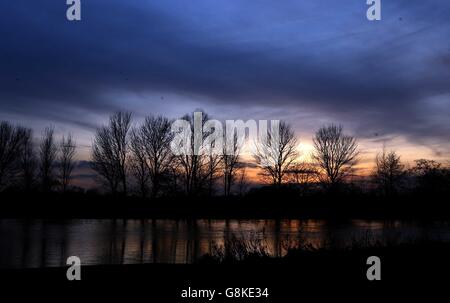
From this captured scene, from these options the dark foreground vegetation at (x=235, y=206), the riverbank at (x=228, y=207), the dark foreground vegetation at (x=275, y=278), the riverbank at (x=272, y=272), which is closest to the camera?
the dark foreground vegetation at (x=275, y=278)

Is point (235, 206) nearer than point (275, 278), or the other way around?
point (275, 278)

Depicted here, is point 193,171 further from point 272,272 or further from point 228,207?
point 272,272

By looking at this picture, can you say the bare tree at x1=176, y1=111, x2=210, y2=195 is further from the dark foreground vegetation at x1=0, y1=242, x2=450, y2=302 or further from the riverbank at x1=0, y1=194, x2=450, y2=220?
the dark foreground vegetation at x1=0, y1=242, x2=450, y2=302

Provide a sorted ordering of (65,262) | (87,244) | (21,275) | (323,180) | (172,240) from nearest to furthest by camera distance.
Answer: (21,275) < (65,262) < (87,244) < (172,240) < (323,180)

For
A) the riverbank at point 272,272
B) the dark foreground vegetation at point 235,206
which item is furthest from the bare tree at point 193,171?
the riverbank at point 272,272

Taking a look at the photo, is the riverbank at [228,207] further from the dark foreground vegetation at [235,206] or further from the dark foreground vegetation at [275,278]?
the dark foreground vegetation at [275,278]

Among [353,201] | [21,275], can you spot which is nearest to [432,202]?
[353,201]

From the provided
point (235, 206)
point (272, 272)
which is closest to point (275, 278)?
point (272, 272)

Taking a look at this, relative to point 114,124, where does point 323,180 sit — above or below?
below

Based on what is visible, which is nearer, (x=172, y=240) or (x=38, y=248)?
(x=38, y=248)

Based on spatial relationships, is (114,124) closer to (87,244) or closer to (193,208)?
(193,208)

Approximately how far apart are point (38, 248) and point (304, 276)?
623 inches
